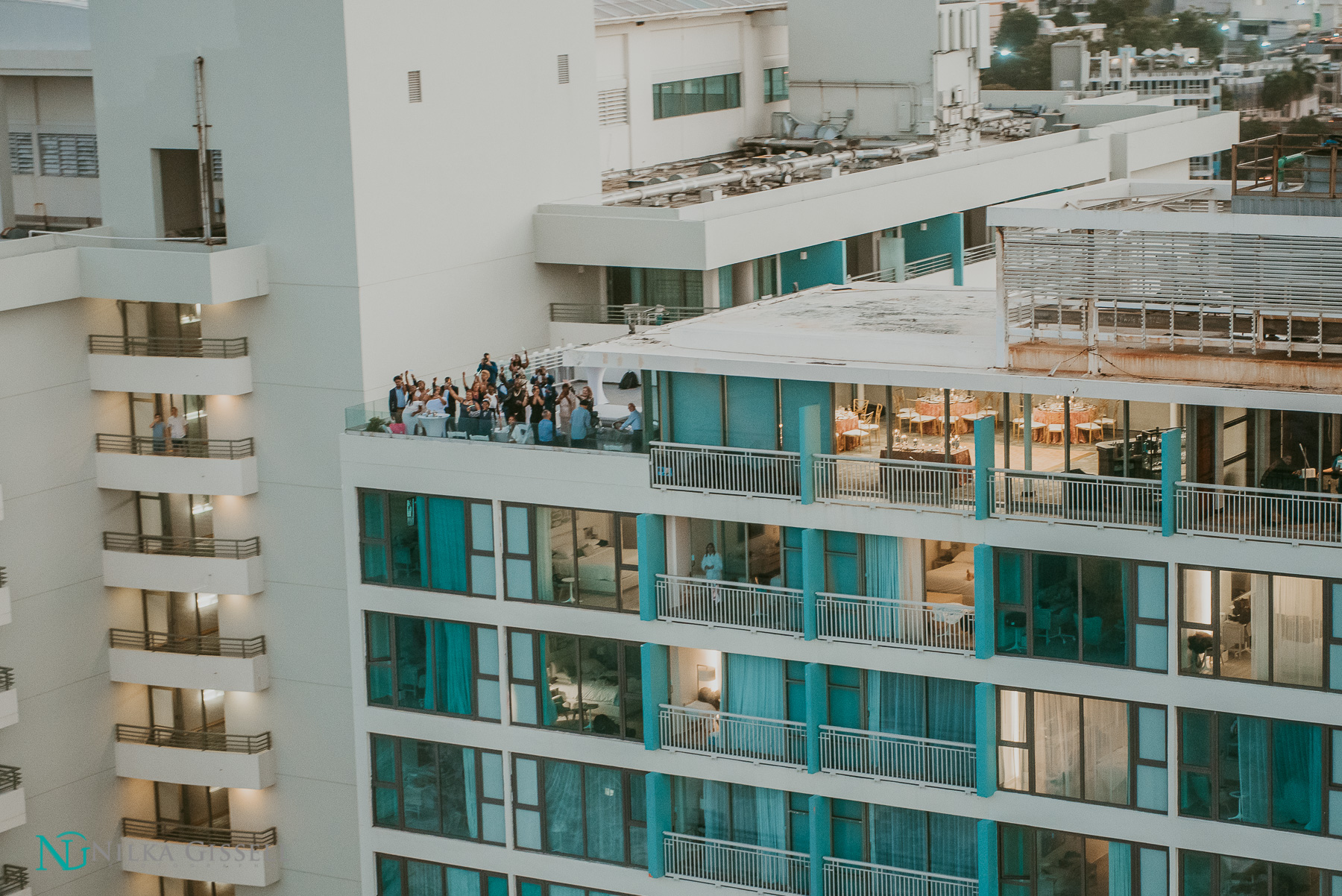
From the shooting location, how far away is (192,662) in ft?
152

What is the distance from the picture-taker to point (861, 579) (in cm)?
3662

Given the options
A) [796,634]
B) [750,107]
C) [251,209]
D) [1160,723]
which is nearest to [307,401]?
[251,209]

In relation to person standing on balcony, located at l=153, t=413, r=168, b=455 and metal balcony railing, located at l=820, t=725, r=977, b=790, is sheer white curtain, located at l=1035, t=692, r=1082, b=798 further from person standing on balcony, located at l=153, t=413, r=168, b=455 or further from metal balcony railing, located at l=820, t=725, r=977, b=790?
person standing on balcony, located at l=153, t=413, r=168, b=455

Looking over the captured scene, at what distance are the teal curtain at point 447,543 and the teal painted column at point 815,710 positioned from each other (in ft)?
26.1

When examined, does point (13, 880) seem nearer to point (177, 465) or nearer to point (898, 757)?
point (177, 465)

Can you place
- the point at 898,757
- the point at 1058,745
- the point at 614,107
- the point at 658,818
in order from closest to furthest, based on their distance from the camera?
the point at 1058,745, the point at 898,757, the point at 658,818, the point at 614,107

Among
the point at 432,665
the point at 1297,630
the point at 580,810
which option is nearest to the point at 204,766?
the point at 432,665

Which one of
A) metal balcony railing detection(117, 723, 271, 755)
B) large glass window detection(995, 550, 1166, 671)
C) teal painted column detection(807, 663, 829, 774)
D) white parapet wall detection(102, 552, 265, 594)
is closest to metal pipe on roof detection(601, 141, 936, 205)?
white parapet wall detection(102, 552, 265, 594)

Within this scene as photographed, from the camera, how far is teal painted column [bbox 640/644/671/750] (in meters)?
38.2

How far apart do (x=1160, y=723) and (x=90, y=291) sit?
25645 millimetres

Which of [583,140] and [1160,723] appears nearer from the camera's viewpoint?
[1160,723]

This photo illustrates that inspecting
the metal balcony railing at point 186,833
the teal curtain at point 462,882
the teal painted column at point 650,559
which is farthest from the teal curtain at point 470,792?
the metal balcony railing at point 186,833

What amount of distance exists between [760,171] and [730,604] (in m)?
22.4

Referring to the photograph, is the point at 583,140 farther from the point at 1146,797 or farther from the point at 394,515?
the point at 1146,797
